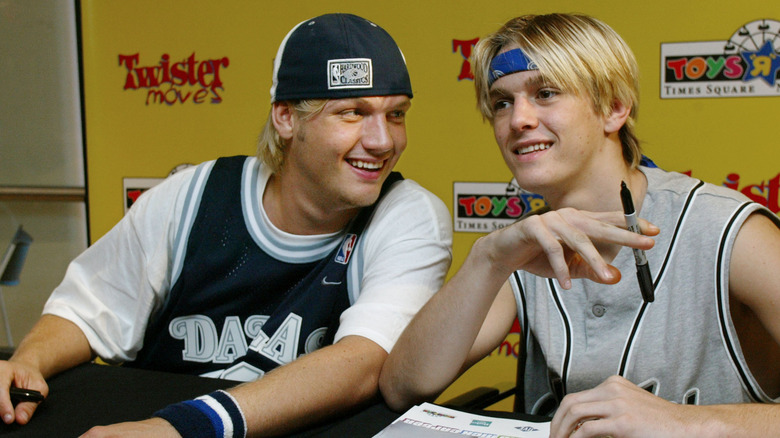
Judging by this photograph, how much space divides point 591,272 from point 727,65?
3.95 feet

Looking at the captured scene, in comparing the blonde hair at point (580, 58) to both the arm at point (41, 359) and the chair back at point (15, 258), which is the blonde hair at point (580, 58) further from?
the chair back at point (15, 258)

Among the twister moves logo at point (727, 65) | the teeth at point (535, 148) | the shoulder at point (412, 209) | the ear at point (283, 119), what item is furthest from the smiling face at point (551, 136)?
the twister moves logo at point (727, 65)

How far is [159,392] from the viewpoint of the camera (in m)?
1.22

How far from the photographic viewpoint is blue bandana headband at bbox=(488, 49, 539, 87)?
4.08 feet

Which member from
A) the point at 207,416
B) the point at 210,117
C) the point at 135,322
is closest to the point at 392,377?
the point at 207,416

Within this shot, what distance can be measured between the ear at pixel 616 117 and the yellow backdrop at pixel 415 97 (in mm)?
836

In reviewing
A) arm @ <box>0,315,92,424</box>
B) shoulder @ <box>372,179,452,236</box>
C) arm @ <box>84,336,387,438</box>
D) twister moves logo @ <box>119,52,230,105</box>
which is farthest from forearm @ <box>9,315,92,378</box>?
twister moves logo @ <box>119,52,230,105</box>

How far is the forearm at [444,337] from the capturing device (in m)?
1.18

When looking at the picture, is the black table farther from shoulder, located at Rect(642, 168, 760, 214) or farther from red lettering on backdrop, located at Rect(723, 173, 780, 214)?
red lettering on backdrop, located at Rect(723, 173, 780, 214)

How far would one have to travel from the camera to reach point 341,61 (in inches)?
57.1

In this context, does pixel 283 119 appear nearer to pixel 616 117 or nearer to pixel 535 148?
pixel 535 148

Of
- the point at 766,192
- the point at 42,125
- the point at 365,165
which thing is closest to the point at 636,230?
Answer: the point at 365,165

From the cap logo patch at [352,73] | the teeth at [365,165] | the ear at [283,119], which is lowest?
the teeth at [365,165]

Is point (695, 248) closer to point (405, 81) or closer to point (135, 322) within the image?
point (405, 81)
